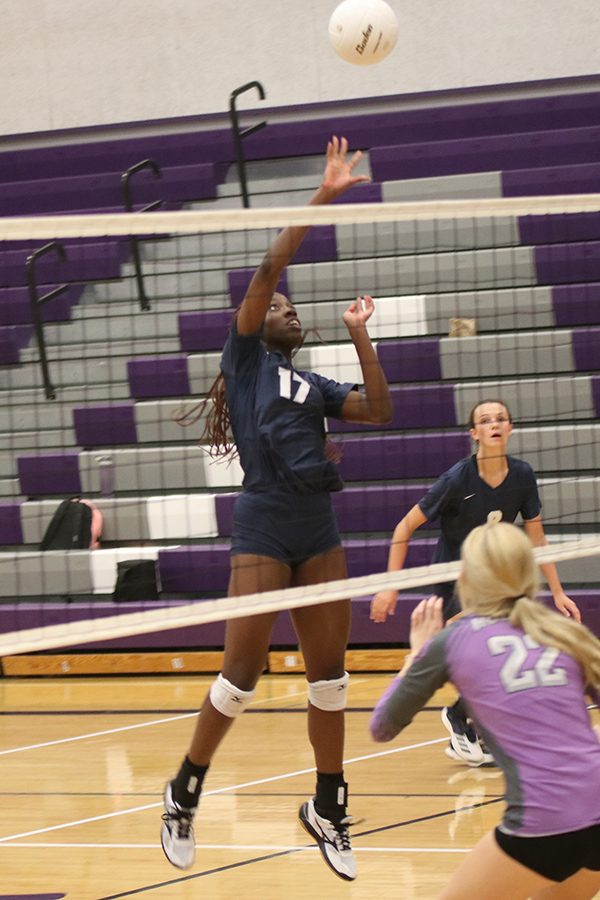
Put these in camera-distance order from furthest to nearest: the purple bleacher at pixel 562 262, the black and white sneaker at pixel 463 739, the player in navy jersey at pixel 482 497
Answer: the purple bleacher at pixel 562 262 < the black and white sneaker at pixel 463 739 < the player in navy jersey at pixel 482 497

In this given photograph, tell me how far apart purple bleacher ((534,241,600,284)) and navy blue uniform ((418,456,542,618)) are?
3.96m

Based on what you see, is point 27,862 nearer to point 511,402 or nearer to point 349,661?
point 349,661

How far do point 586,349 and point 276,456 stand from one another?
4858mm

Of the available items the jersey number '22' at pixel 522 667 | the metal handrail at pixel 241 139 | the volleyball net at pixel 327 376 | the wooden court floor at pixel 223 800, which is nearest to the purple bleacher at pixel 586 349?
the volleyball net at pixel 327 376

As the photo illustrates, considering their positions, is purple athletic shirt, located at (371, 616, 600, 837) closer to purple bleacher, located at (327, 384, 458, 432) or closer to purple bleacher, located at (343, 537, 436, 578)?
purple bleacher, located at (343, 537, 436, 578)

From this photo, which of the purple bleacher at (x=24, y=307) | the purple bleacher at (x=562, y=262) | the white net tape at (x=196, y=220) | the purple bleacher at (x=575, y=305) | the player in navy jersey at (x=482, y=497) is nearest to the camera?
the white net tape at (x=196, y=220)

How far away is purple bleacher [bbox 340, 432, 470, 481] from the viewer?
26.7ft

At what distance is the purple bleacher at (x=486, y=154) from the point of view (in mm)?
9867

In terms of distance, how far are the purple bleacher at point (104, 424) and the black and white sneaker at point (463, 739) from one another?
3.88 metres

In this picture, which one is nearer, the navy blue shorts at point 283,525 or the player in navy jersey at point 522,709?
the player in navy jersey at point 522,709

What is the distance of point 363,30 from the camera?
8.34 metres

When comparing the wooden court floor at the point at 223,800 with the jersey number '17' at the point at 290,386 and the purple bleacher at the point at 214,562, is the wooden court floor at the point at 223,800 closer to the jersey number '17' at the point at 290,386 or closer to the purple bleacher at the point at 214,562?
the purple bleacher at the point at 214,562

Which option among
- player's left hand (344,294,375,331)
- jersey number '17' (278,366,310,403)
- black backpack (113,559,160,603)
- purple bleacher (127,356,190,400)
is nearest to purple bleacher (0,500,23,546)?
→ black backpack (113,559,160,603)

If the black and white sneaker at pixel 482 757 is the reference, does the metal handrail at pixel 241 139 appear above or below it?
above
